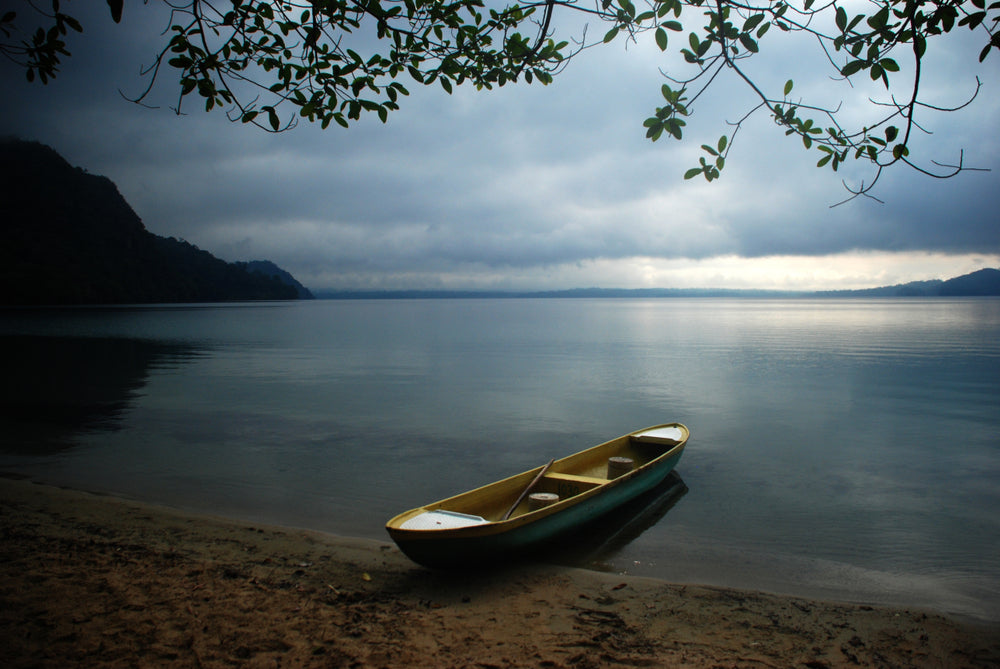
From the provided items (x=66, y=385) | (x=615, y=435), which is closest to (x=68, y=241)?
(x=66, y=385)

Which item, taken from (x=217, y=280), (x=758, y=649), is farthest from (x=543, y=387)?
(x=217, y=280)

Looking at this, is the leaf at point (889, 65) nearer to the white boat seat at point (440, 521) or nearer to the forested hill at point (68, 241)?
the white boat seat at point (440, 521)

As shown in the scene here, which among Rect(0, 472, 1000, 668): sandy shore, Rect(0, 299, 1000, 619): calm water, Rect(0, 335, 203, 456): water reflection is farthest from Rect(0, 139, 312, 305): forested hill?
Rect(0, 472, 1000, 668): sandy shore

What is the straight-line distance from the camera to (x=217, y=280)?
186875mm

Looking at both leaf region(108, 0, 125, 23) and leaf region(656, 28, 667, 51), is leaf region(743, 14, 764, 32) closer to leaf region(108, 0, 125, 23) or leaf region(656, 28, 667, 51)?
leaf region(656, 28, 667, 51)

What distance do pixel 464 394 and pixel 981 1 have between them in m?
21.7

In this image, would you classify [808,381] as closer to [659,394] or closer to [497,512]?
[659,394]

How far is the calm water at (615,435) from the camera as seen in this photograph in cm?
912

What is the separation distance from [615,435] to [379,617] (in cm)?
1215

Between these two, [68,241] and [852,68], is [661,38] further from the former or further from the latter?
[68,241]

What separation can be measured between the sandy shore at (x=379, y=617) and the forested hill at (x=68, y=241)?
458 feet

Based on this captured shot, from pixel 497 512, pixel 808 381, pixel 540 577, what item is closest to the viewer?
pixel 540 577

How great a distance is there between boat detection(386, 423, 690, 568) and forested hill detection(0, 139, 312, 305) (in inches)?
5545

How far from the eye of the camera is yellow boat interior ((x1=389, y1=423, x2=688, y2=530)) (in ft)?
23.5
